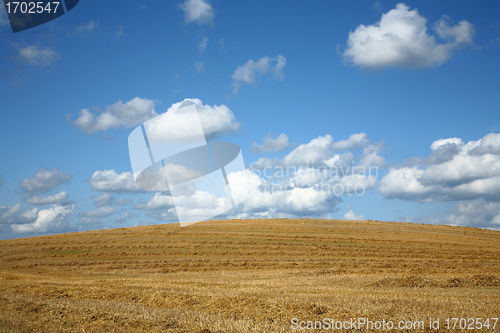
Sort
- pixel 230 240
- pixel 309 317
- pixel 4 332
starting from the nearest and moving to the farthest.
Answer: pixel 4 332
pixel 309 317
pixel 230 240

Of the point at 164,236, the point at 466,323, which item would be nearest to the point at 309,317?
the point at 466,323

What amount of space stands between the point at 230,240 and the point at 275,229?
34.2 feet

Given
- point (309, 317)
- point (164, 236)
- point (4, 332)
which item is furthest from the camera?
point (164, 236)

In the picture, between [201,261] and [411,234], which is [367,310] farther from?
[411,234]

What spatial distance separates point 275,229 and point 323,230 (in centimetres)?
759

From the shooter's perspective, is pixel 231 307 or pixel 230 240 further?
pixel 230 240

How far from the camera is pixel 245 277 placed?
24109 mm

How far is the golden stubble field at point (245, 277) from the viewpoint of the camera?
10.1 m

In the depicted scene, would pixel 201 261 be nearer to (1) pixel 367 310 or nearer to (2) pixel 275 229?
(2) pixel 275 229

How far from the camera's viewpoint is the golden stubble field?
10.1 meters

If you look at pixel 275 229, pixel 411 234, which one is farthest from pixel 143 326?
pixel 411 234

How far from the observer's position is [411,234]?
51000 millimetres

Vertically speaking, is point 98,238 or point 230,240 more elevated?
point 98,238

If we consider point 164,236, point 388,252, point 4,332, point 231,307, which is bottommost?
point 388,252
